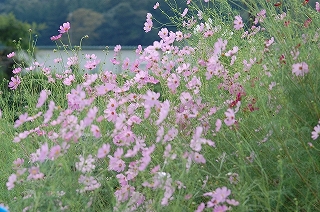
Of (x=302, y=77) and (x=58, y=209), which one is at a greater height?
(x=302, y=77)

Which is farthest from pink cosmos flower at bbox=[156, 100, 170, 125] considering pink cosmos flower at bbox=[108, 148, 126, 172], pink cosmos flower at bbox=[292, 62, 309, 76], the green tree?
the green tree

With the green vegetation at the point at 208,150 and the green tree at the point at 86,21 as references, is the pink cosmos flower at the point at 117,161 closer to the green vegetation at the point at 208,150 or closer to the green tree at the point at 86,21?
the green vegetation at the point at 208,150

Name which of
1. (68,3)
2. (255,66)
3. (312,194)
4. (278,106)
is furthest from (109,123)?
(68,3)

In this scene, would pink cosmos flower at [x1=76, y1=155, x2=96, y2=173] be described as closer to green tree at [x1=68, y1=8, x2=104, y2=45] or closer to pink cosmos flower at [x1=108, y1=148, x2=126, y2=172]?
pink cosmos flower at [x1=108, y1=148, x2=126, y2=172]

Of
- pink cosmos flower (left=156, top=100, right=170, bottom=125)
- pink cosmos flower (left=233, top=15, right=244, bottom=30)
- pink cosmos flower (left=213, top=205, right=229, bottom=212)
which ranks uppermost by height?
pink cosmos flower (left=233, top=15, right=244, bottom=30)

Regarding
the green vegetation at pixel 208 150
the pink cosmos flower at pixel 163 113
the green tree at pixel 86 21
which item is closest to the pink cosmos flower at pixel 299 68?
the green vegetation at pixel 208 150

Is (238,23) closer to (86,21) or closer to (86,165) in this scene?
(86,165)

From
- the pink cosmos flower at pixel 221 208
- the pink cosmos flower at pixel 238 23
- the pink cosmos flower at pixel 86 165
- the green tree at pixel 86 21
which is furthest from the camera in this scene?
the green tree at pixel 86 21

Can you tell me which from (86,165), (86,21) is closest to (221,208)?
(86,165)

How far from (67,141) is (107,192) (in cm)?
73

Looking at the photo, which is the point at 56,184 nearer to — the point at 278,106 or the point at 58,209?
the point at 58,209

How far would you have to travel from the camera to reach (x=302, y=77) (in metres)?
2.52

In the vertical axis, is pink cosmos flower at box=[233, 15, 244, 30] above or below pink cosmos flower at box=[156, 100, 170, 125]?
above

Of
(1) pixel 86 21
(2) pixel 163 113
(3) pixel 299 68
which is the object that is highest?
(3) pixel 299 68
